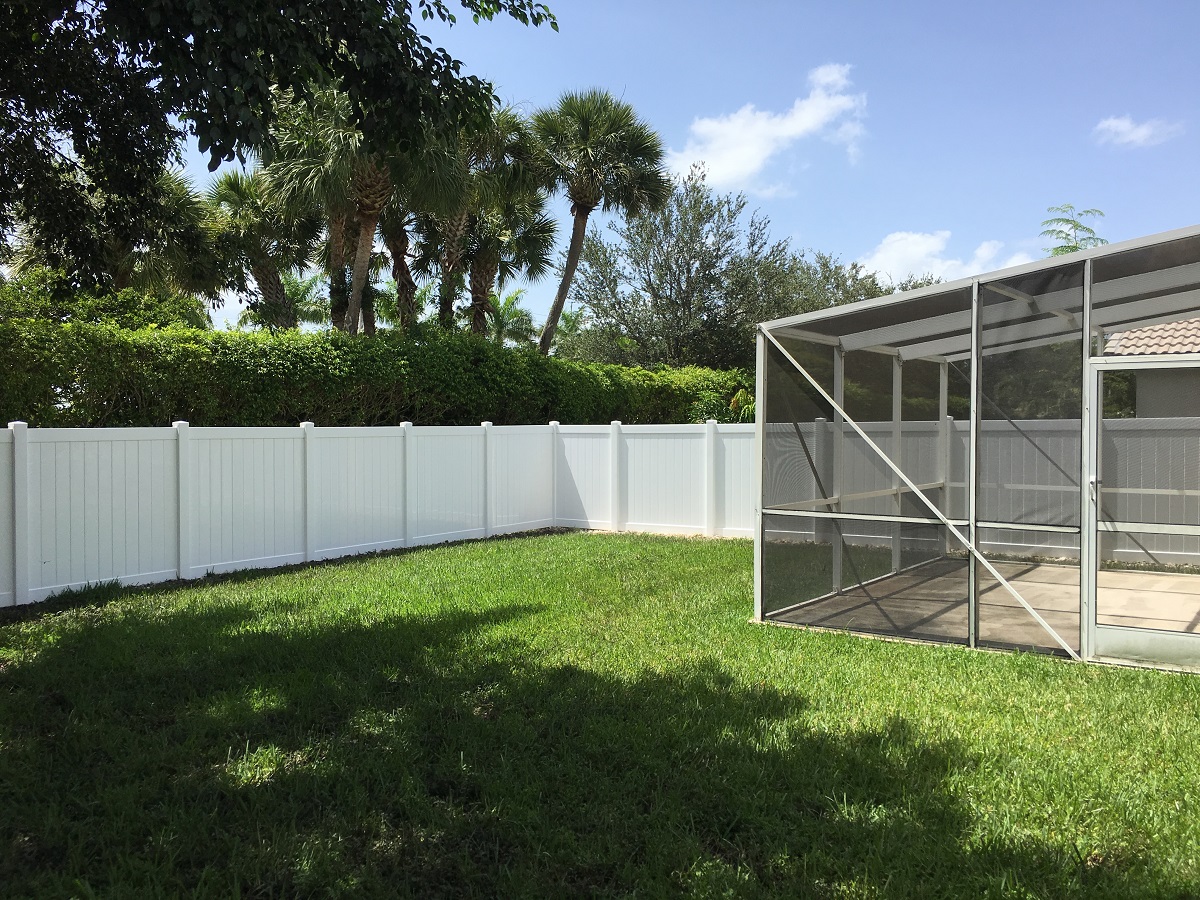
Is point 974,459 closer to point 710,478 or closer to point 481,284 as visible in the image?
point 710,478

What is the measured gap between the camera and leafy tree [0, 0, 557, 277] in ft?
15.7

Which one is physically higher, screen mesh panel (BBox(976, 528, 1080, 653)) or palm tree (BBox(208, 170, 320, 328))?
palm tree (BBox(208, 170, 320, 328))

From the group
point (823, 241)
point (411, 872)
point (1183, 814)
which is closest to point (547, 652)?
point (411, 872)

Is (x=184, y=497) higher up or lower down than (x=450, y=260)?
lower down

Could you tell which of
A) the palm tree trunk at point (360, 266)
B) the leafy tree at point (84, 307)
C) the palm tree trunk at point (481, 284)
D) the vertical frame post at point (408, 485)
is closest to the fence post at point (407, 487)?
the vertical frame post at point (408, 485)

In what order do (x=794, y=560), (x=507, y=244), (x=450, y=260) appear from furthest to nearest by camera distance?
(x=507, y=244) → (x=450, y=260) → (x=794, y=560)

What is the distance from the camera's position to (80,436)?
7926mm

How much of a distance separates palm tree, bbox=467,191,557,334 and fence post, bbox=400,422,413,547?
329 inches

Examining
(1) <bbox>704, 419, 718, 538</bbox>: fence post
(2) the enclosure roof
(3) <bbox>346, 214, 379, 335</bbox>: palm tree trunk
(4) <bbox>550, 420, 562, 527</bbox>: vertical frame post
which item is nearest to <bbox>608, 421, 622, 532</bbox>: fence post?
(4) <bbox>550, 420, 562, 527</bbox>: vertical frame post

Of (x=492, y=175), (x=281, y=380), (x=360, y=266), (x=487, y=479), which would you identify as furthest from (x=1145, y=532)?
(x=492, y=175)

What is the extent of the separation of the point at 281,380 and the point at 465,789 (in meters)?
8.59

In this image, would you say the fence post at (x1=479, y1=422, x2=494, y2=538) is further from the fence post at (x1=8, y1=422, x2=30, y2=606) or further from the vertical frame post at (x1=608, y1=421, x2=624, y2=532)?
the fence post at (x1=8, y1=422, x2=30, y2=606)

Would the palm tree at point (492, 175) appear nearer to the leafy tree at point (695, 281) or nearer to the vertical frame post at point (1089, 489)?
the leafy tree at point (695, 281)

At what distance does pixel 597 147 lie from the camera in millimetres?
19391
